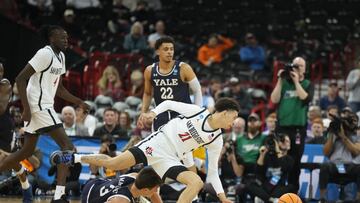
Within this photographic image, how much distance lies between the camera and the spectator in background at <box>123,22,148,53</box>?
832 inches

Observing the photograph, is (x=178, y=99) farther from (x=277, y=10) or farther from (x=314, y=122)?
(x=277, y=10)

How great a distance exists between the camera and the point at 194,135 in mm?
10125

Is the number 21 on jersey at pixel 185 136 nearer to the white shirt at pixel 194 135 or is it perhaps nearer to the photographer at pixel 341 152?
the white shirt at pixel 194 135

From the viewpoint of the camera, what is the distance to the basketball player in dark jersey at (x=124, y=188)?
954 cm

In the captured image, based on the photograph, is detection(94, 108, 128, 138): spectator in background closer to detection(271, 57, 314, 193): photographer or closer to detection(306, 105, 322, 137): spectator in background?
detection(271, 57, 314, 193): photographer

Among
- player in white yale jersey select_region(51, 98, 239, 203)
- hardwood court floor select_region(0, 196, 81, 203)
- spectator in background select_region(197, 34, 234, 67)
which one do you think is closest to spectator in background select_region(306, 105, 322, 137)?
spectator in background select_region(197, 34, 234, 67)

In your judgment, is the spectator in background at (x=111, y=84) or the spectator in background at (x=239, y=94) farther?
the spectator in background at (x=111, y=84)

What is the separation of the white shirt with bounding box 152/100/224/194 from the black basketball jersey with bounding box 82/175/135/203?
694 millimetres

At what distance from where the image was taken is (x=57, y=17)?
22828mm

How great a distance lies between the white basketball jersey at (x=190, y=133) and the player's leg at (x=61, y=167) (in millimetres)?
1676

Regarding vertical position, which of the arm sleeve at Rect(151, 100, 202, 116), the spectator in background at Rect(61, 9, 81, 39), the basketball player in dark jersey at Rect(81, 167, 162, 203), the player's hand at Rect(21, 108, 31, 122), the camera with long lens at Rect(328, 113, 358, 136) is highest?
the spectator in background at Rect(61, 9, 81, 39)

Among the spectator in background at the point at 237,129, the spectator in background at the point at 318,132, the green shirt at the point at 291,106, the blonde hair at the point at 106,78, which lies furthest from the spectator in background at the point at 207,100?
the green shirt at the point at 291,106

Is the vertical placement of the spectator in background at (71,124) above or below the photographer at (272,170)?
above

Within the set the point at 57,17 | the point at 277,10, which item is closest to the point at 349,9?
the point at 277,10
